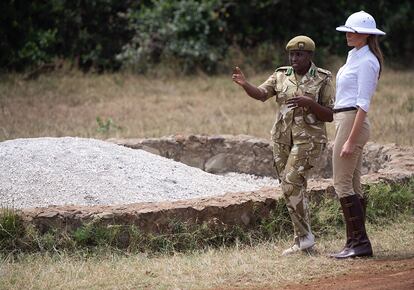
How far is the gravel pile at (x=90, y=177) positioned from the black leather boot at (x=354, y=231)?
1894 millimetres

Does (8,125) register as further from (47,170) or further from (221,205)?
(221,205)

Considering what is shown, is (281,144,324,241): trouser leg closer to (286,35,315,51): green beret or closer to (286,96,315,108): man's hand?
(286,96,315,108): man's hand

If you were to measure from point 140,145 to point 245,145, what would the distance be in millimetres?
1172

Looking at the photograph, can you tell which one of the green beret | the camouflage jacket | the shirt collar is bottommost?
the camouflage jacket

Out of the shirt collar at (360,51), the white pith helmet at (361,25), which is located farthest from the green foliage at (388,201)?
the white pith helmet at (361,25)

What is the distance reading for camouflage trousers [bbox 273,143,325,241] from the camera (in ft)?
20.5

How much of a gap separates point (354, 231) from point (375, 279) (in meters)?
0.69

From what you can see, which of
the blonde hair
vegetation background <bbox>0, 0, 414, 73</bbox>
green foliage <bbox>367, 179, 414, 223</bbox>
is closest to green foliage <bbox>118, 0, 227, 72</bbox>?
vegetation background <bbox>0, 0, 414, 73</bbox>

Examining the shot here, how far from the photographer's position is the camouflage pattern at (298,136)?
6273mm

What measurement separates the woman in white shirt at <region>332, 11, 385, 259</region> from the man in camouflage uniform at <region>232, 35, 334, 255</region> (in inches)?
9.7

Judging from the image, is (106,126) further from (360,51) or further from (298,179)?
(360,51)

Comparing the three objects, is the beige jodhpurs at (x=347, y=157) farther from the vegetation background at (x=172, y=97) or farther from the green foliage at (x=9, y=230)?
the green foliage at (x=9, y=230)

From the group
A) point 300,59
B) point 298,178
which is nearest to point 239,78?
point 300,59

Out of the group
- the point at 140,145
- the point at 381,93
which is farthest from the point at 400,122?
the point at 140,145
